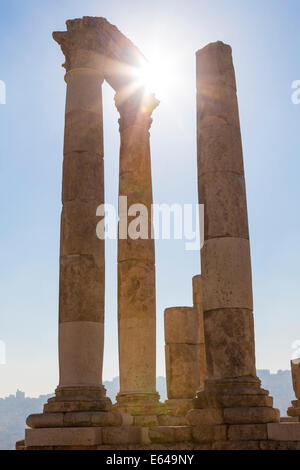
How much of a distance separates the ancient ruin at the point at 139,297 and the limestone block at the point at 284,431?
0.13 feet

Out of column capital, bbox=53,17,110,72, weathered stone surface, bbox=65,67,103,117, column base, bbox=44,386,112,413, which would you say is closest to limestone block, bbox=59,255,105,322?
column base, bbox=44,386,112,413

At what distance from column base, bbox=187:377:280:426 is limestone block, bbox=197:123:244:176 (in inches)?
391

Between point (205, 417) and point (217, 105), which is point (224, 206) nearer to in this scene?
point (217, 105)

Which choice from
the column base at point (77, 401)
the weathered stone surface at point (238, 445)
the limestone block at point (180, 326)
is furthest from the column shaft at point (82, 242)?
the limestone block at point (180, 326)

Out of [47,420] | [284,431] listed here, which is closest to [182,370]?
[47,420]

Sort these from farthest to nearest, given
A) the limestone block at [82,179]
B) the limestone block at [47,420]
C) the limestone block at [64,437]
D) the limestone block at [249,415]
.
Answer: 1. the limestone block at [82,179]
2. the limestone block at [47,420]
3. the limestone block at [64,437]
4. the limestone block at [249,415]

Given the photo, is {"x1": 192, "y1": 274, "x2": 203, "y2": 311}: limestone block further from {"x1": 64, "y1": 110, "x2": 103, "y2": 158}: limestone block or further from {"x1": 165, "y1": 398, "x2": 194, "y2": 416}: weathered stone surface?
{"x1": 64, "y1": 110, "x2": 103, "y2": 158}: limestone block

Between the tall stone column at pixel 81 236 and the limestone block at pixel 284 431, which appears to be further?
the tall stone column at pixel 81 236

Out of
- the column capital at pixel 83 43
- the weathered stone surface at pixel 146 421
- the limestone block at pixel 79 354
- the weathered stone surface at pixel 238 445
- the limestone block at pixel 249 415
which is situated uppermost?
the column capital at pixel 83 43

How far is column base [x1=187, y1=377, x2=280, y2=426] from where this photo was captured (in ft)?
83.2

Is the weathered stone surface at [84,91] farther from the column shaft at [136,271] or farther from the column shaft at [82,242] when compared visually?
the column shaft at [136,271]

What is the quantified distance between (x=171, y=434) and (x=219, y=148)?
13.4m

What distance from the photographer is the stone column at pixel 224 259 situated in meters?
26.2
